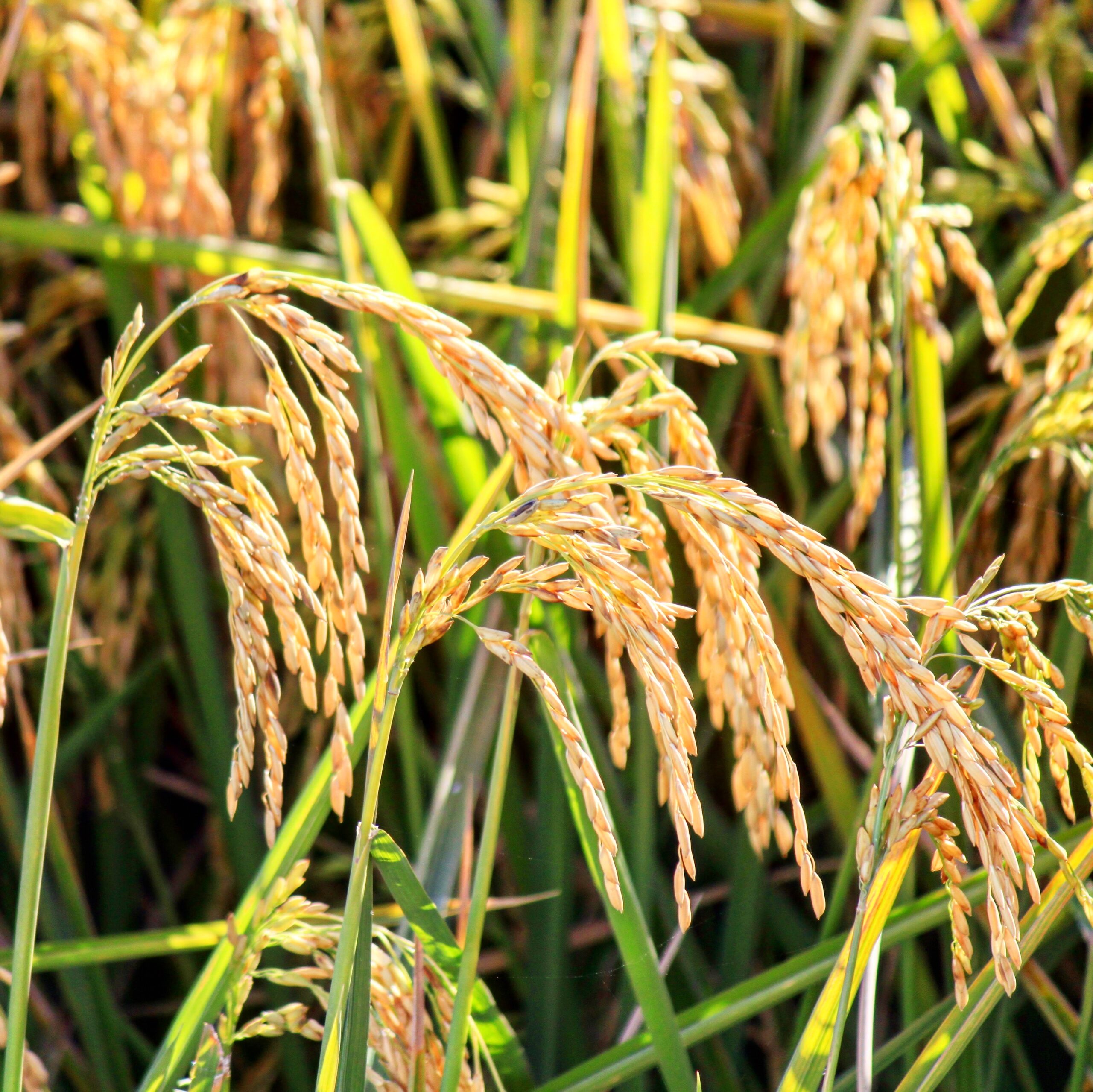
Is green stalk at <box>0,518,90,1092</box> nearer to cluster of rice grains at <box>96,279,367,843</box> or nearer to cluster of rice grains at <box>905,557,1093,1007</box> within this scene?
cluster of rice grains at <box>96,279,367,843</box>

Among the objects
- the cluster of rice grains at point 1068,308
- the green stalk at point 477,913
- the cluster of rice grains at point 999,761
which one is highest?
the cluster of rice grains at point 1068,308

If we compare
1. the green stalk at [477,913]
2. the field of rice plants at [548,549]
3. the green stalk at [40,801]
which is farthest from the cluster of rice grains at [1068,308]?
the green stalk at [40,801]

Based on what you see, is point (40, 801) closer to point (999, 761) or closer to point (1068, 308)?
point (999, 761)

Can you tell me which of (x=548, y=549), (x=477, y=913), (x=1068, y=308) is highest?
(x=1068, y=308)

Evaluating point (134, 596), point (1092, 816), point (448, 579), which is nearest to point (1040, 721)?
point (1092, 816)

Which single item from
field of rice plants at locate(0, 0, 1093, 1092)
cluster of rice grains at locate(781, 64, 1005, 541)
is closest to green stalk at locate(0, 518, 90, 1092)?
field of rice plants at locate(0, 0, 1093, 1092)

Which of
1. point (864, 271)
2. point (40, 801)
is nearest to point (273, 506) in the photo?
point (40, 801)

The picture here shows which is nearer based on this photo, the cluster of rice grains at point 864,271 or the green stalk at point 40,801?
the green stalk at point 40,801

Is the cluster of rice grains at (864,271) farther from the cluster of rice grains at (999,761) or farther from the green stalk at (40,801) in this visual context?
the green stalk at (40,801)
